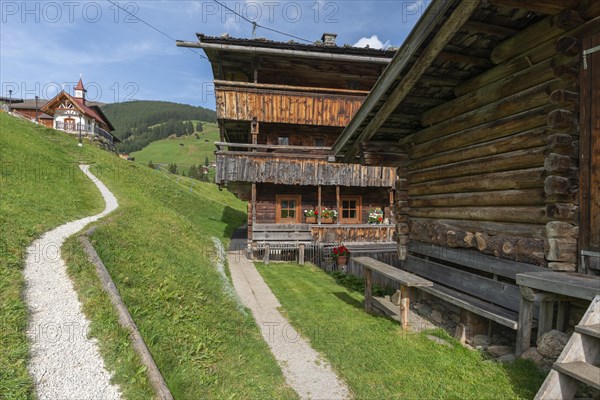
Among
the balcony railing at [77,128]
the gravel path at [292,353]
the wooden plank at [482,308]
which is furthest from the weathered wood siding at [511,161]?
the balcony railing at [77,128]

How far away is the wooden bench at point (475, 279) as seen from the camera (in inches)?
202

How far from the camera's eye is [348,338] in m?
6.09

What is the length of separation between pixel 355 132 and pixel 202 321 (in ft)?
18.4

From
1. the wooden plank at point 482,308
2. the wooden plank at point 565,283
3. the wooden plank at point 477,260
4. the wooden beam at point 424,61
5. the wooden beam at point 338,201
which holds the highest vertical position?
the wooden beam at point 424,61

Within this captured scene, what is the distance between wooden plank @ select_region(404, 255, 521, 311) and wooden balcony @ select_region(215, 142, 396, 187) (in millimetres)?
8449

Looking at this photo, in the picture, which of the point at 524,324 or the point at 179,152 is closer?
the point at 524,324

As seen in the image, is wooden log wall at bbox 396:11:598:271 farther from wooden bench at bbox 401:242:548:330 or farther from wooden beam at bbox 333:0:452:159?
wooden beam at bbox 333:0:452:159

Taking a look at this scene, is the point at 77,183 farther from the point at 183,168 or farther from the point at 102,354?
the point at 183,168

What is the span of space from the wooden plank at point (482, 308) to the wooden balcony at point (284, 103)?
12.2 meters

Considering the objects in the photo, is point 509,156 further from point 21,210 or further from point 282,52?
point 21,210

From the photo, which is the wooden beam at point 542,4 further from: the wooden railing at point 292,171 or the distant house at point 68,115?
the distant house at point 68,115

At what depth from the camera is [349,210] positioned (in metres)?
19.1

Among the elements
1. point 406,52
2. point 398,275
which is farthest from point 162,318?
point 406,52

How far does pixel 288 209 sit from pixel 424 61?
44.2 ft
